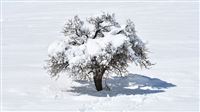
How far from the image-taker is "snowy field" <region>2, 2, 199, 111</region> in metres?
21.5

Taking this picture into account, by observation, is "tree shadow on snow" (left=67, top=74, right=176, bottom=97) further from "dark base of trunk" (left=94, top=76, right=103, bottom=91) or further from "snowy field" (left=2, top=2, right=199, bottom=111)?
"dark base of trunk" (left=94, top=76, right=103, bottom=91)

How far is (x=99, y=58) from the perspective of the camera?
22203 mm

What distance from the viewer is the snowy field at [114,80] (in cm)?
2145

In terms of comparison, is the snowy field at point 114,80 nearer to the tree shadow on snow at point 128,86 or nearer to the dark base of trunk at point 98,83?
the tree shadow on snow at point 128,86

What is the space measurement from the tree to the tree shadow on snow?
23.2 inches

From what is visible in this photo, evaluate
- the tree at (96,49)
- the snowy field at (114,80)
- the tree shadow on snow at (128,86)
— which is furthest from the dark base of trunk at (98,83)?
the snowy field at (114,80)

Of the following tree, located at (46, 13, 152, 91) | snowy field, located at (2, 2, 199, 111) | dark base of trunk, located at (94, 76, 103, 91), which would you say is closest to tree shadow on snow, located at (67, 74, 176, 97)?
snowy field, located at (2, 2, 199, 111)

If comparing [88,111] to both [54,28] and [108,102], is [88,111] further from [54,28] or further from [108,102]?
[54,28]

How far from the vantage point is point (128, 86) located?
24.8 m

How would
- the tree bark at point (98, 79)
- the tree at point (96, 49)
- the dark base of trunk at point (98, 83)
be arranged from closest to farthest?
the tree at point (96, 49)
the tree bark at point (98, 79)
the dark base of trunk at point (98, 83)

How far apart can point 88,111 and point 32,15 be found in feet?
164

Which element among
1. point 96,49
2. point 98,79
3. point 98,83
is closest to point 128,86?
point 98,83

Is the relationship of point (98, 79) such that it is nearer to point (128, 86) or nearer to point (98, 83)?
point (98, 83)

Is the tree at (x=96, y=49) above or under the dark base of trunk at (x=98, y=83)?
above
